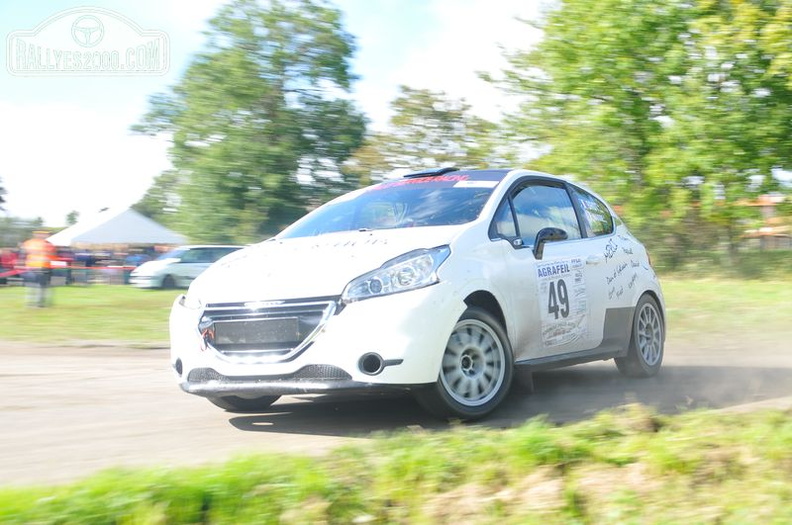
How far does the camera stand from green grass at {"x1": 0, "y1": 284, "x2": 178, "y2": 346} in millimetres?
13062

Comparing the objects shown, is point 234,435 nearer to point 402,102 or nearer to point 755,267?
point 755,267

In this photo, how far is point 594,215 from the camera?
7875mm

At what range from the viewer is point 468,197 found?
21.9ft

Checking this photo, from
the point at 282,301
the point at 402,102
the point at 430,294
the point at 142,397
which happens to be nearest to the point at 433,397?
the point at 430,294

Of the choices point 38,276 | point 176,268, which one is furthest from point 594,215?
point 176,268

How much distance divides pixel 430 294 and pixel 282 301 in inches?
34.8

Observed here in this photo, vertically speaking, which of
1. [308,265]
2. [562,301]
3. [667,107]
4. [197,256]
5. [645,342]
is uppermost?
[667,107]

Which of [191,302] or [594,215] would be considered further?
[594,215]

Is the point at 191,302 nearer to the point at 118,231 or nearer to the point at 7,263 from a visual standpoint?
the point at 7,263

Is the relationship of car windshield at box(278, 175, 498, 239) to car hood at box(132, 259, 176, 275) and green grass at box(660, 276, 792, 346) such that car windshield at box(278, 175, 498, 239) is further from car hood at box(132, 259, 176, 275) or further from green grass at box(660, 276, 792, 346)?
car hood at box(132, 259, 176, 275)

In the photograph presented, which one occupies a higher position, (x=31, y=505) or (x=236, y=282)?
(x=236, y=282)

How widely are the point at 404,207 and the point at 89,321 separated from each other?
10522 millimetres

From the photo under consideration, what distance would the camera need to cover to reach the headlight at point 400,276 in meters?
5.47

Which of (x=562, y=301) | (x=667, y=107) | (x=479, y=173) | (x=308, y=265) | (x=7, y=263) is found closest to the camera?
(x=308, y=265)
